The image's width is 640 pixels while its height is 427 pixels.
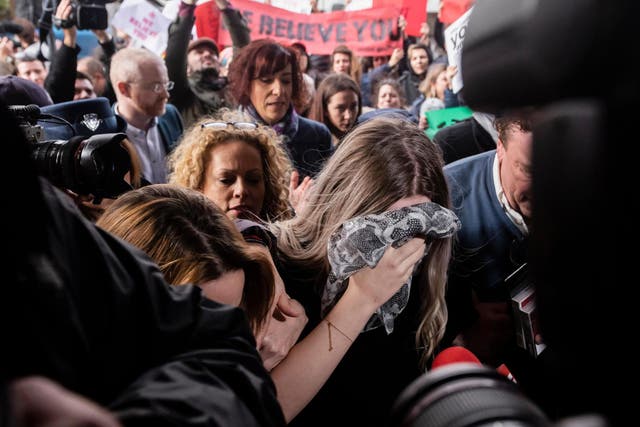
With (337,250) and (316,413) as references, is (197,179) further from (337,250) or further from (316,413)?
(316,413)

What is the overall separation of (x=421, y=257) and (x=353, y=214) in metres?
0.19

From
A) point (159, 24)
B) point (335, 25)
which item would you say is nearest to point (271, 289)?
point (159, 24)

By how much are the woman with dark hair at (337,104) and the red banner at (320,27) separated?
1109 mm

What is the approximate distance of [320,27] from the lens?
5234 millimetres

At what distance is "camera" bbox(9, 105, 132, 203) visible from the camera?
4.38 ft

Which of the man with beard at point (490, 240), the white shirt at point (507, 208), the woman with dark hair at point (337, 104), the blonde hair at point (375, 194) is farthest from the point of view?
the woman with dark hair at point (337, 104)

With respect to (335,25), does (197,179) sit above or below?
below

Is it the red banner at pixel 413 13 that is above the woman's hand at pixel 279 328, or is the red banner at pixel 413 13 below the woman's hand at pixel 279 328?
above

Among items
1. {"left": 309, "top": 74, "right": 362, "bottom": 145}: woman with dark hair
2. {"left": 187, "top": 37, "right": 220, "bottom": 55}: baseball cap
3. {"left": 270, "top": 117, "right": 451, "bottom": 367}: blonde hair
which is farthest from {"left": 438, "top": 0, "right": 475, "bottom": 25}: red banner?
{"left": 270, "top": 117, "right": 451, "bottom": 367}: blonde hair

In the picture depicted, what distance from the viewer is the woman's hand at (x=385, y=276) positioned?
1.52 meters

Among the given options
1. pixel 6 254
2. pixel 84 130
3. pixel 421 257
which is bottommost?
pixel 421 257

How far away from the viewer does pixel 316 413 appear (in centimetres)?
152

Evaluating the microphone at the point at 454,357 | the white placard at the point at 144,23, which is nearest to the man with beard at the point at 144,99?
the white placard at the point at 144,23

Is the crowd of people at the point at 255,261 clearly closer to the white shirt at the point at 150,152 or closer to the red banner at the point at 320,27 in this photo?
the white shirt at the point at 150,152
